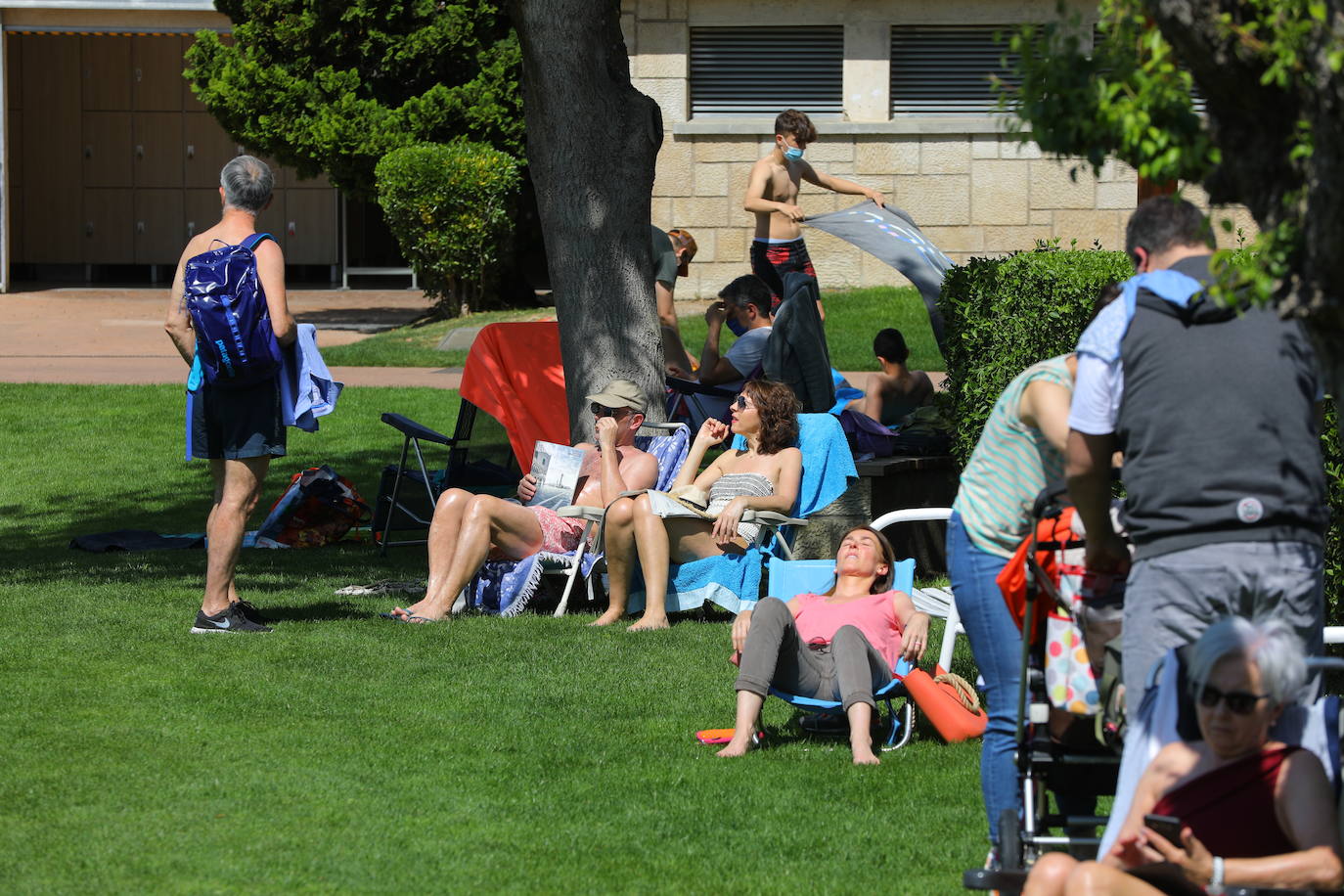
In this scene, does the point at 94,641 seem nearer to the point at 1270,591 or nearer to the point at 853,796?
the point at 853,796

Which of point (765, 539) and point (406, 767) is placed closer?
point (406, 767)

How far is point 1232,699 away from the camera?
11.0 feet

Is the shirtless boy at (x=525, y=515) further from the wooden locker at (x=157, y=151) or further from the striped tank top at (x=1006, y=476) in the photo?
the wooden locker at (x=157, y=151)

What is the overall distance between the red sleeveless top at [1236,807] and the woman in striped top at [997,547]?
0.71 m

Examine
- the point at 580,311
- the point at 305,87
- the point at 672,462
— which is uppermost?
the point at 305,87

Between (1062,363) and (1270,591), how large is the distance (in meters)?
0.69

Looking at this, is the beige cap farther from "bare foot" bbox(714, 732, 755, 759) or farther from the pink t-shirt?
"bare foot" bbox(714, 732, 755, 759)

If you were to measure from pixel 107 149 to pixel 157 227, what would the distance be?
4.56 ft

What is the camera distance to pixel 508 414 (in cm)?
991

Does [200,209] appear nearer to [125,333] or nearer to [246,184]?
[125,333]

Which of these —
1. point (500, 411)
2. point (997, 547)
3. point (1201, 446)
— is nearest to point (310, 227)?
point (500, 411)

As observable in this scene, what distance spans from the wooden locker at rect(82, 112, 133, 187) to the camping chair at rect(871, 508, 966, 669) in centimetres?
2289

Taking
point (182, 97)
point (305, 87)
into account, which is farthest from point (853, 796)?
point (182, 97)

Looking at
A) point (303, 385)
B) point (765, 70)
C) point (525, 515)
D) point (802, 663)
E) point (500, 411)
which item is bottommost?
point (802, 663)
